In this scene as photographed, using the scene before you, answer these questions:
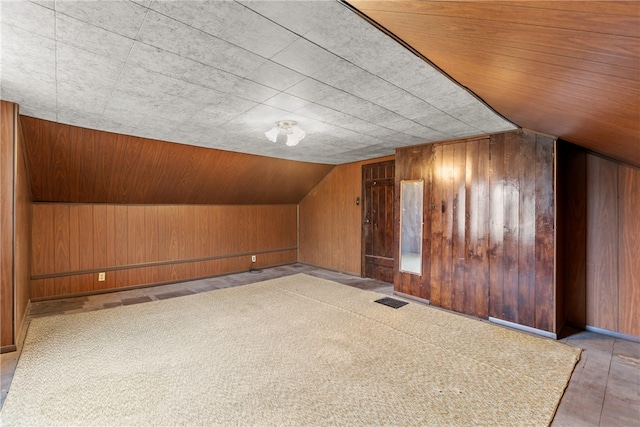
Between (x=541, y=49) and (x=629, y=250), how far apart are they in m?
3.18

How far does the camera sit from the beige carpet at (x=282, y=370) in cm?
187

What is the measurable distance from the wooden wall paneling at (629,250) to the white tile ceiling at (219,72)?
139cm

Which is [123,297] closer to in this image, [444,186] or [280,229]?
[280,229]

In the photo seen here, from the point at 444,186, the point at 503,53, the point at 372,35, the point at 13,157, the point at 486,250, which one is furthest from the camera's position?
the point at 444,186

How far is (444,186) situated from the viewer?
3939mm

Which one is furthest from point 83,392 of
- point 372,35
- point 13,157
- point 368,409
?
point 372,35

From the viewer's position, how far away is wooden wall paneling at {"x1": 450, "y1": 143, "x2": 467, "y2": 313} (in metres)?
3.76

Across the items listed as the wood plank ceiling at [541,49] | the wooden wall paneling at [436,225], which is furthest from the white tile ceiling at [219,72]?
the wooden wall paneling at [436,225]

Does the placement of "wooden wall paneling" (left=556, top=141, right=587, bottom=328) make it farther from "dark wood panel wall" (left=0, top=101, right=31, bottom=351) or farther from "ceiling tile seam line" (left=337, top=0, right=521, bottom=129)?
"dark wood panel wall" (left=0, top=101, right=31, bottom=351)

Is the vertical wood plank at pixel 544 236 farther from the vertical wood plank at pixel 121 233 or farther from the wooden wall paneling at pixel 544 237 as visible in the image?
the vertical wood plank at pixel 121 233

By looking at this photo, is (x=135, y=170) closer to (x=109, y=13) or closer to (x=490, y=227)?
(x=109, y=13)

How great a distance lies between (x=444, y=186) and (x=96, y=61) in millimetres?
3779

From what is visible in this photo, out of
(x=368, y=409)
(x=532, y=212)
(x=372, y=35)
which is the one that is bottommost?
(x=368, y=409)

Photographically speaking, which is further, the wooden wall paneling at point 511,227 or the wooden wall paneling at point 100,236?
the wooden wall paneling at point 100,236
